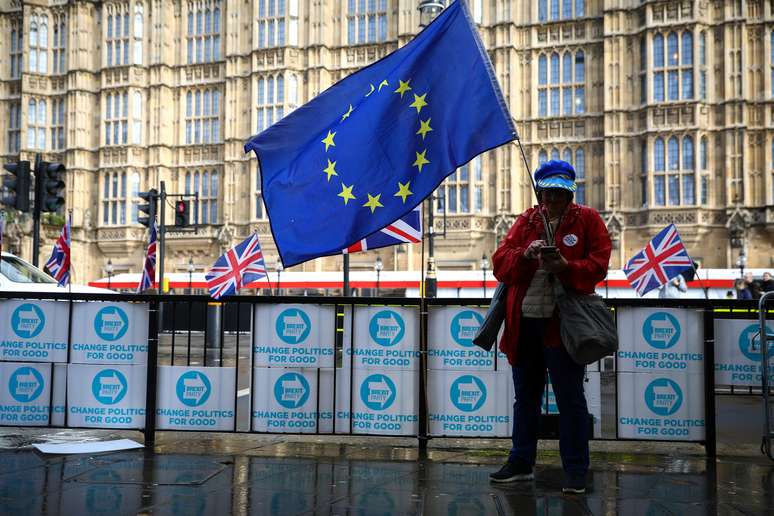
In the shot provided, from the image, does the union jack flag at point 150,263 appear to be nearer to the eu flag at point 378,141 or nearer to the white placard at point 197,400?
the white placard at point 197,400

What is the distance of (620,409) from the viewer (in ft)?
18.0

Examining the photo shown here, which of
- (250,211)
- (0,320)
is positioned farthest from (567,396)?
(250,211)

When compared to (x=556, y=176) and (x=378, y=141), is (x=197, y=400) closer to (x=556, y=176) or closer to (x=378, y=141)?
(x=378, y=141)

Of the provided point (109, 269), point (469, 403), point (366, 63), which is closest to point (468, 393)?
point (469, 403)

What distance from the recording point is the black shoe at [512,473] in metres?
4.32

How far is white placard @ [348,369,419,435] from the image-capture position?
18.1 feet

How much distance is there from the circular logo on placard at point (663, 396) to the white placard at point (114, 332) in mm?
3598

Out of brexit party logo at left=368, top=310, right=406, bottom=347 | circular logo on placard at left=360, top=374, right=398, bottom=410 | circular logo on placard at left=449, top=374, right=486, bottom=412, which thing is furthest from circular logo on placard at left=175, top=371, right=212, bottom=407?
circular logo on placard at left=449, top=374, right=486, bottom=412

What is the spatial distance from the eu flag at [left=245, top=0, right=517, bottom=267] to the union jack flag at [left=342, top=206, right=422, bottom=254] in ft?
3.15

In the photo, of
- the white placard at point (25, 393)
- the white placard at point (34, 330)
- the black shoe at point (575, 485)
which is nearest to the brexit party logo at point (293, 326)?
the white placard at point (34, 330)

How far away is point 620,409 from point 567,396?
1513mm

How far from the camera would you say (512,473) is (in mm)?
4348

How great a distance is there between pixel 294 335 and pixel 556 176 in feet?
7.71

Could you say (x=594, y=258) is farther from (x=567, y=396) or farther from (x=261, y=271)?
(x=261, y=271)
